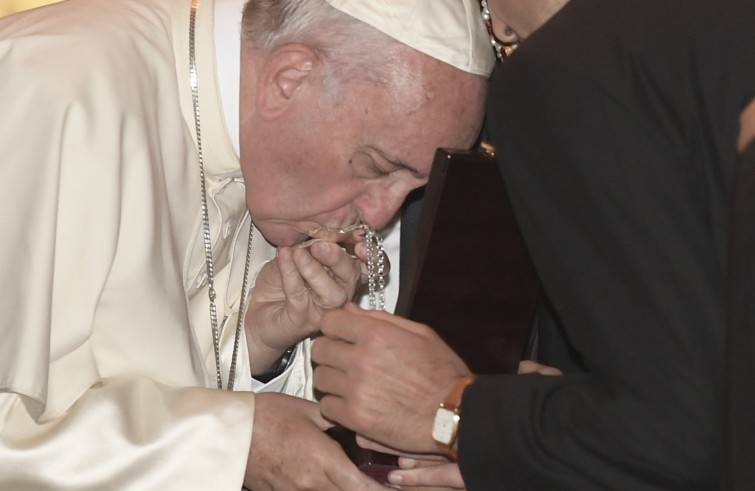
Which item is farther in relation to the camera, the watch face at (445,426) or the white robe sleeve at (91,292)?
the white robe sleeve at (91,292)

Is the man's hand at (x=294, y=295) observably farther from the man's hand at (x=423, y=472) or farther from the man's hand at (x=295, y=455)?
the man's hand at (x=423, y=472)

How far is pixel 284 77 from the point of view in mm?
2955

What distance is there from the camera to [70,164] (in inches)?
113

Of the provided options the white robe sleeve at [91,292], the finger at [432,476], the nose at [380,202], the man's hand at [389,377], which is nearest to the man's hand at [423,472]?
the finger at [432,476]

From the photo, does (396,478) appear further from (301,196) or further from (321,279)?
(301,196)

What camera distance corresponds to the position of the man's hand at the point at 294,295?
3.09 meters

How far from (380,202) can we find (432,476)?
26.6 inches

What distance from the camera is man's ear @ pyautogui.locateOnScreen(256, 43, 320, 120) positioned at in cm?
293

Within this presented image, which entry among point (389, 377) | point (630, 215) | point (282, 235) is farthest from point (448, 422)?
point (282, 235)

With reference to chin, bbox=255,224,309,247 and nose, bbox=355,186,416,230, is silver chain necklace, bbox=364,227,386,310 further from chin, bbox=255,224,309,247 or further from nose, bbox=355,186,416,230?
chin, bbox=255,224,309,247

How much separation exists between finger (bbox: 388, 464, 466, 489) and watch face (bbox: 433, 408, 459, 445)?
0.67 feet

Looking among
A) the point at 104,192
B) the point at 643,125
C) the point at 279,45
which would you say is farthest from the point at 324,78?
the point at 643,125

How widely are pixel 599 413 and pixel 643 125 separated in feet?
1.64

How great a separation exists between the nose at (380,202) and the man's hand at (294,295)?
0.11m
